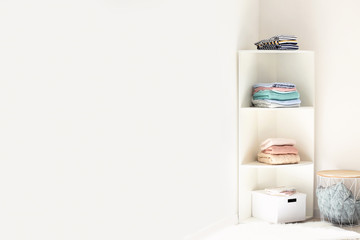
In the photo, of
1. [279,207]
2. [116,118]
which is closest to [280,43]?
[279,207]

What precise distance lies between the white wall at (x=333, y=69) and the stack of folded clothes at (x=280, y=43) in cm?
27

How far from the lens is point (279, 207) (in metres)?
3.62

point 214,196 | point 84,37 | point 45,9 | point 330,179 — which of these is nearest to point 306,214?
point 330,179

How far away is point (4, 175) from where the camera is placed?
A: 1.94m

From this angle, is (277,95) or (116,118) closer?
(116,118)

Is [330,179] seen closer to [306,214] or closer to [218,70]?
[306,214]

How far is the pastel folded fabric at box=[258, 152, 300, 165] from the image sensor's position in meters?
3.65

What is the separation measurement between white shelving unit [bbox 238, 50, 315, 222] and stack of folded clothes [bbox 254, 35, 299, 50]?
0.13ft

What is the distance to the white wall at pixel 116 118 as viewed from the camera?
2.02m

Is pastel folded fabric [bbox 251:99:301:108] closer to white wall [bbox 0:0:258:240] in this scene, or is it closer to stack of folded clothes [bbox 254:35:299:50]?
white wall [bbox 0:0:258:240]

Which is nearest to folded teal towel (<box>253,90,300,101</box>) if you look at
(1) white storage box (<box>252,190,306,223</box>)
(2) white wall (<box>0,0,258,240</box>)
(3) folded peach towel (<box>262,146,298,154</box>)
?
(2) white wall (<box>0,0,258,240</box>)

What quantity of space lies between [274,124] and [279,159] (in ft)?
1.41

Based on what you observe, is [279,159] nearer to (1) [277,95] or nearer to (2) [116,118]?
(1) [277,95]

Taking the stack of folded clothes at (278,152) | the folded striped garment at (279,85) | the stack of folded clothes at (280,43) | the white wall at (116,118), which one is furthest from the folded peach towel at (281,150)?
the stack of folded clothes at (280,43)
